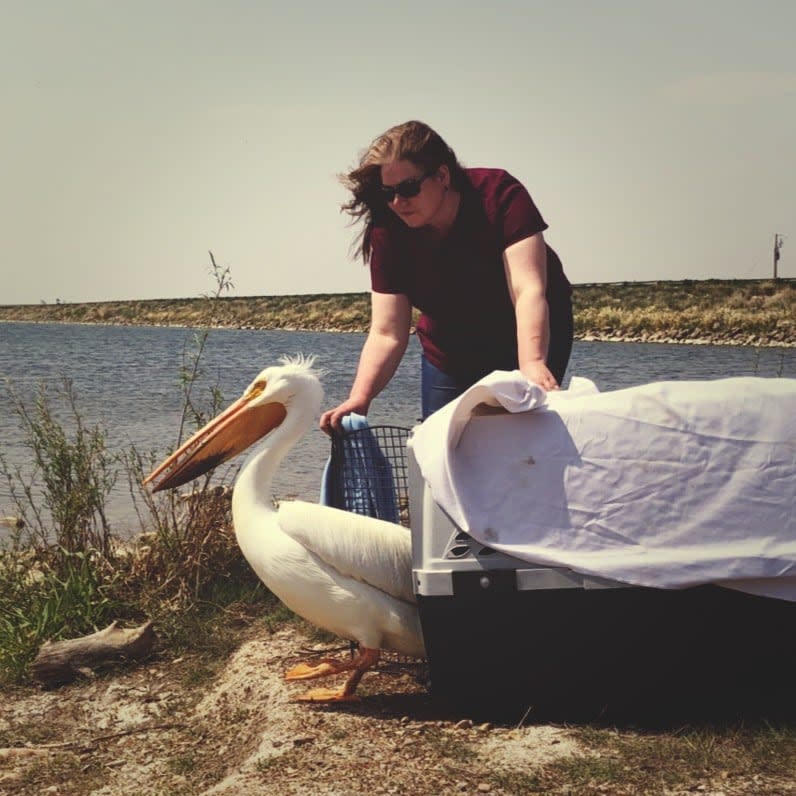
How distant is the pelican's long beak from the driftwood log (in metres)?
0.57

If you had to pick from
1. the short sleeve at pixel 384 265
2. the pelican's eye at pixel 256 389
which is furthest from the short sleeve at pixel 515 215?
the pelican's eye at pixel 256 389

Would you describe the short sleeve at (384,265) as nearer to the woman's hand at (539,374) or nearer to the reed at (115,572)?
the woman's hand at (539,374)

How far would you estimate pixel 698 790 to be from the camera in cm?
253

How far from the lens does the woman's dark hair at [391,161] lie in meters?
3.29

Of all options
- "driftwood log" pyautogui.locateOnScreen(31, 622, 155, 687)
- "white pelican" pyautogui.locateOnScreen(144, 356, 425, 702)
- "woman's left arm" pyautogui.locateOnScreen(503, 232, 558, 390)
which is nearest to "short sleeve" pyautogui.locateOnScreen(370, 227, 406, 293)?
"woman's left arm" pyautogui.locateOnScreen(503, 232, 558, 390)

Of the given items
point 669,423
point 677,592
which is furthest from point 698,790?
point 669,423

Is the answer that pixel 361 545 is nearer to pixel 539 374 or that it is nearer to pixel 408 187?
pixel 539 374

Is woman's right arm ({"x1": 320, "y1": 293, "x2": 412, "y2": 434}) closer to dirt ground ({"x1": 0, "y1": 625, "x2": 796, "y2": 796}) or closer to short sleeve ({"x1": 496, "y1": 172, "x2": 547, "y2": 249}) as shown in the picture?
short sleeve ({"x1": 496, "y1": 172, "x2": 547, "y2": 249})

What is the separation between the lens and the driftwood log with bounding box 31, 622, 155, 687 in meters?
3.82

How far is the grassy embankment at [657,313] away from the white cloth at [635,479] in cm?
1199

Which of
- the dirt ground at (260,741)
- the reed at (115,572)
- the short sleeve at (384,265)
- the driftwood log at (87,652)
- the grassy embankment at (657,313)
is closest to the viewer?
the dirt ground at (260,741)

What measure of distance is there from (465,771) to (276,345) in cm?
3360

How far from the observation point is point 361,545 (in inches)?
125

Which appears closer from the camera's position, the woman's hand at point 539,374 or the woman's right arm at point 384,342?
the woman's hand at point 539,374
